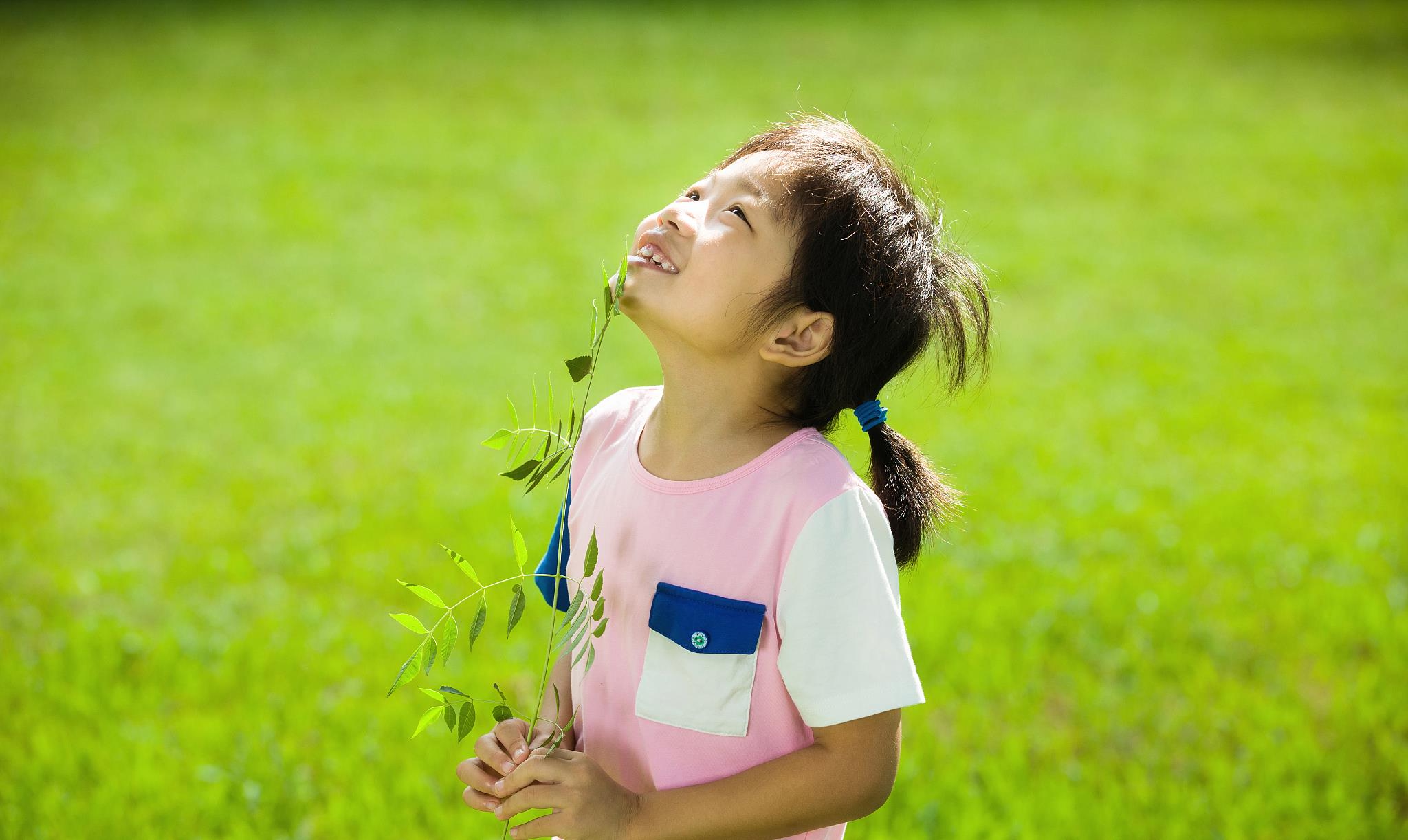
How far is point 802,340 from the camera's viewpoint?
156cm

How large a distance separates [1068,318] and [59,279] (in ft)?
19.5

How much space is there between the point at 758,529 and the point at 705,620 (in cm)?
13

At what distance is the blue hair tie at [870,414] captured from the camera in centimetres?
163

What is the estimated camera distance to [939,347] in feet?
5.65

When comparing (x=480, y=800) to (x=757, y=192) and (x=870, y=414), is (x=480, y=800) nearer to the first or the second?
(x=870, y=414)

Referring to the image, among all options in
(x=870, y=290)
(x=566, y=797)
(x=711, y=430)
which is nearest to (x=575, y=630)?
(x=566, y=797)

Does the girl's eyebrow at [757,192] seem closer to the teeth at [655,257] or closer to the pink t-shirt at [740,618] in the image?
the teeth at [655,257]

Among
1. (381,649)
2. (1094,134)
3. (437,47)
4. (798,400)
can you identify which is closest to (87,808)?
(381,649)

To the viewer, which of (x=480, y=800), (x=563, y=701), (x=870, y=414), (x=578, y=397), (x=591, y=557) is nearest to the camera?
(x=591, y=557)

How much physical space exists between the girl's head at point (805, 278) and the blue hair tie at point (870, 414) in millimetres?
17

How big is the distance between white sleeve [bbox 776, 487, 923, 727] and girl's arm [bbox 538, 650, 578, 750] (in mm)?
437

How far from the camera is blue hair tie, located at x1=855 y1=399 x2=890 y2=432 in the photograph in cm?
163

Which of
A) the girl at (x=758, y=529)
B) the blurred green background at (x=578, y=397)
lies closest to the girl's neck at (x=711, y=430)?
the girl at (x=758, y=529)

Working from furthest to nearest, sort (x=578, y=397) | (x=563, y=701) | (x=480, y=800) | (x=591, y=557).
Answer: (x=578, y=397) < (x=563, y=701) < (x=480, y=800) < (x=591, y=557)
